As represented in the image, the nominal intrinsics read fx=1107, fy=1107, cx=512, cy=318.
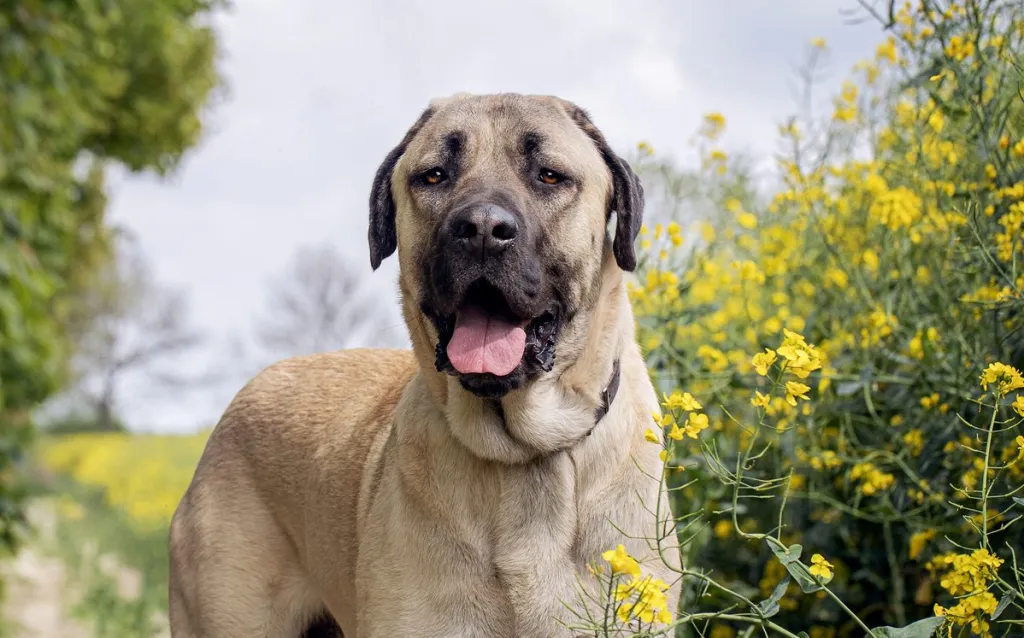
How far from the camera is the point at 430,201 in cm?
305

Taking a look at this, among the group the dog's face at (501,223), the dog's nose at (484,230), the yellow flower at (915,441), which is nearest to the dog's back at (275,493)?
the dog's face at (501,223)

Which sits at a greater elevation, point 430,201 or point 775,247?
point 430,201

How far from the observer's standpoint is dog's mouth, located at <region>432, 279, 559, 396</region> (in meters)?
2.79

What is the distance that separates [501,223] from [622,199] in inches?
22.0

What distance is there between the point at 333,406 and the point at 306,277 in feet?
70.9

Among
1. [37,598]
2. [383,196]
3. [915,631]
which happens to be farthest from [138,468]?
[915,631]

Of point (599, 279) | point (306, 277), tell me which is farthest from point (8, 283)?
point (306, 277)

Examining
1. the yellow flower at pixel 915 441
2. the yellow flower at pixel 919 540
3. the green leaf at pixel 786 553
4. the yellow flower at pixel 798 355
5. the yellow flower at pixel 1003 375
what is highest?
the yellow flower at pixel 798 355

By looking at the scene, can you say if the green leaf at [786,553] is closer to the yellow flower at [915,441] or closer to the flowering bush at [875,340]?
the flowering bush at [875,340]

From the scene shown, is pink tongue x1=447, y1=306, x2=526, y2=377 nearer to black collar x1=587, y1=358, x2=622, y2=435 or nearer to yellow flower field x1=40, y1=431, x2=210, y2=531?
black collar x1=587, y1=358, x2=622, y2=435

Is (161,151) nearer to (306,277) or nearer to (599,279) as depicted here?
(306,277)

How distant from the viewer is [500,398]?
292 cm

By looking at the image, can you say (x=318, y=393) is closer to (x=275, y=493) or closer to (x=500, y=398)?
(x=275, y=493)

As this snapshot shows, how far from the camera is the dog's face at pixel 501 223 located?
9.05 feet
